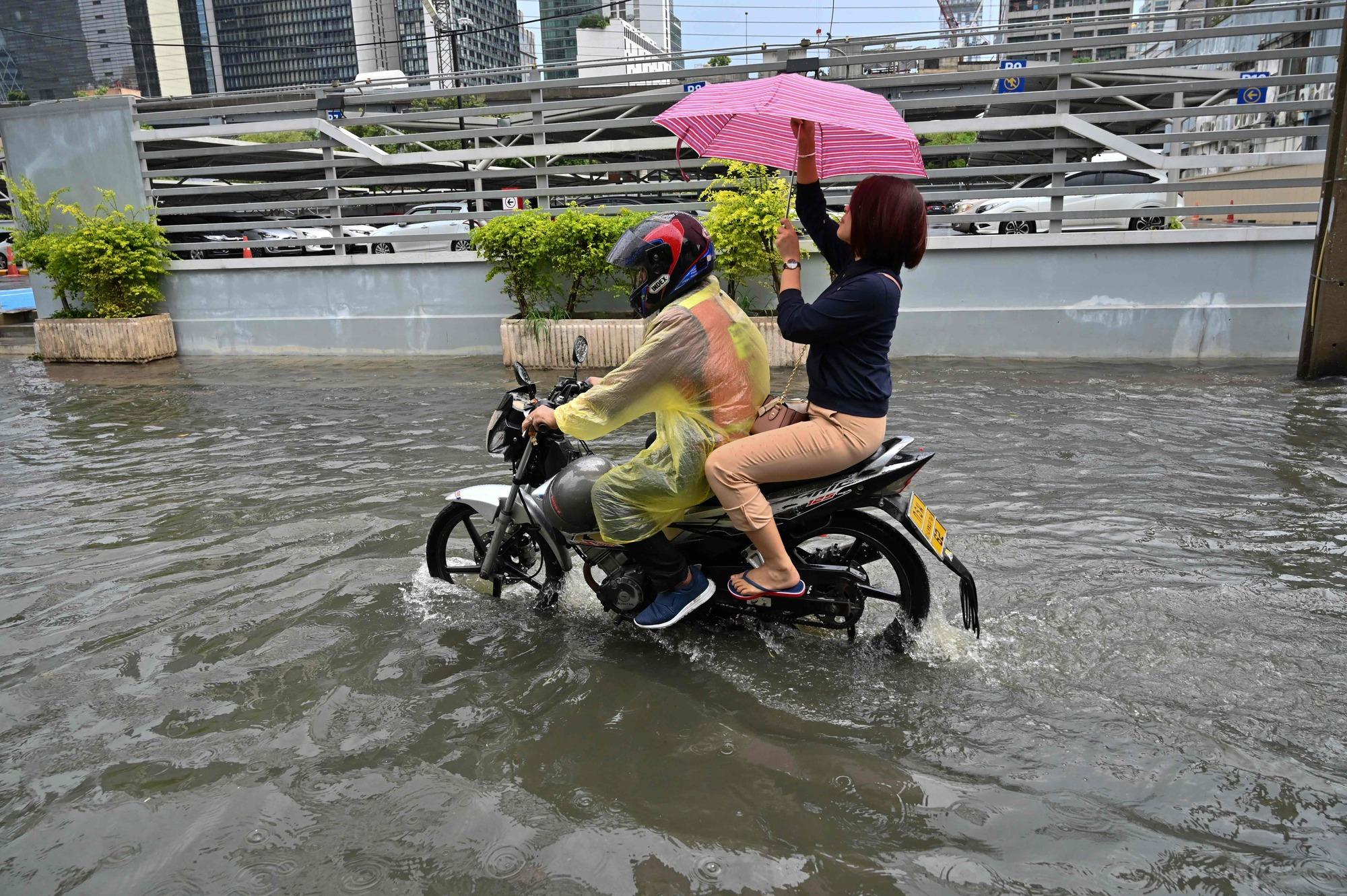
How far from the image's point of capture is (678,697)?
3502 millimetres

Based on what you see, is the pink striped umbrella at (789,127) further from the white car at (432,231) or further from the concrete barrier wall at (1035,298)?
the white car at (432,231)

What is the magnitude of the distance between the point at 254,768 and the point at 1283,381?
9.08 meters

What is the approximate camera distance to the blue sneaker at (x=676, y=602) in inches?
147

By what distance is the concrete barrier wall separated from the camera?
31.7 ft

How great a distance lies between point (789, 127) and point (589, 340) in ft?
19.9

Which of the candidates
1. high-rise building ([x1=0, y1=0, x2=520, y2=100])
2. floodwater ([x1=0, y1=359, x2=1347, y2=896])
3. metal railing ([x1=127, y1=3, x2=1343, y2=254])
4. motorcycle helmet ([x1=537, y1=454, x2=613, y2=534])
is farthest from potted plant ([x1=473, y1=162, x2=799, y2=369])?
high-rise building ([x1=0, y1=0, x2=520, y2=100])

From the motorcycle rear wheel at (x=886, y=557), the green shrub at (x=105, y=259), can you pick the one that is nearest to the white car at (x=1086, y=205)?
the motorcycle rear wheel at (x=886, y=557)

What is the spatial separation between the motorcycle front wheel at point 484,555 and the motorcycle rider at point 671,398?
25.9 inches

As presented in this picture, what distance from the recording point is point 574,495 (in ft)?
12.5

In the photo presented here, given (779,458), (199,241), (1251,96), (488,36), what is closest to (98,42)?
(488,36)

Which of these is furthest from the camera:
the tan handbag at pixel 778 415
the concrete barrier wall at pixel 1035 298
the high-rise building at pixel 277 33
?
the high-rise building at pixel 277 33

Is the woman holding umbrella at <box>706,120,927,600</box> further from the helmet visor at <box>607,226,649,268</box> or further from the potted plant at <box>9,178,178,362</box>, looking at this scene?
the potted plant at <box>9,178,178,362</box>

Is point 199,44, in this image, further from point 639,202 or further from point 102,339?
point 639,202

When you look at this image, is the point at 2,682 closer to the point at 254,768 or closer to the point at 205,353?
the point at 254,768
